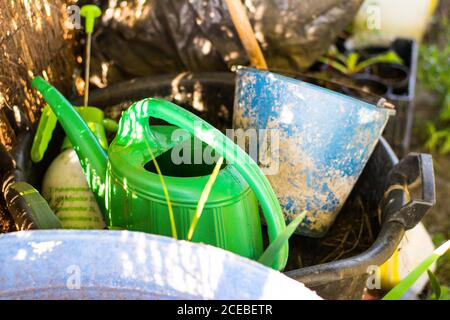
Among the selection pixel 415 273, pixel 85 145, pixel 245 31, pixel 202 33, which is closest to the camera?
pixel 415 273

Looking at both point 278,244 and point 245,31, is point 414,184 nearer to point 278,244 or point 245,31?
point 278,244

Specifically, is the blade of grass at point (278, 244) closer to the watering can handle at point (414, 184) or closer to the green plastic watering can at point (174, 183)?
the green plastic watering can at point (174, 183)

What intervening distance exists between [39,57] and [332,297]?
0.95m

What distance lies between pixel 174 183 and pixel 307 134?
0.40 meters

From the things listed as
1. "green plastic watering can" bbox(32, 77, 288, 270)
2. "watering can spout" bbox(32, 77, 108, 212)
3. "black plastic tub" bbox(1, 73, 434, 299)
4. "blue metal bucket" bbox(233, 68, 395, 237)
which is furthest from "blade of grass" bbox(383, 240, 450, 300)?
"watering can spout" bbox(32, 77, 108, 212)

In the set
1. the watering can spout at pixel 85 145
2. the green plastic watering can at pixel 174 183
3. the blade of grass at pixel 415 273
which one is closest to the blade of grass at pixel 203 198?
the green plastic watering can at pixel 174 183

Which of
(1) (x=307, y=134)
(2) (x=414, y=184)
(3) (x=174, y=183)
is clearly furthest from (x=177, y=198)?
(2) (x=414, y=184)

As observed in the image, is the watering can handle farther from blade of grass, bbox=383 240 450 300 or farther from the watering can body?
the watering can body

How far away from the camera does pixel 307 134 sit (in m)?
1.39

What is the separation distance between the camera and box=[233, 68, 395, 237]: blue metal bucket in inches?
53.2

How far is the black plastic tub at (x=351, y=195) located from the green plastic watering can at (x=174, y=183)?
12 centimetres

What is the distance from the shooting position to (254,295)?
889mm

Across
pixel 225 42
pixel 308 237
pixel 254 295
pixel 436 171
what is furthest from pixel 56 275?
pixel 436 171

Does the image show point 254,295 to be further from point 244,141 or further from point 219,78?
point 219,78
